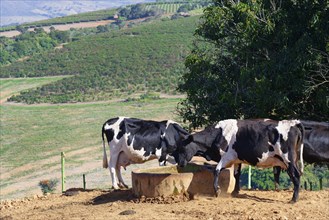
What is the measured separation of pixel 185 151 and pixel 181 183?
1.31 meters

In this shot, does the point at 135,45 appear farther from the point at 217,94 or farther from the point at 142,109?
the point at 217,94

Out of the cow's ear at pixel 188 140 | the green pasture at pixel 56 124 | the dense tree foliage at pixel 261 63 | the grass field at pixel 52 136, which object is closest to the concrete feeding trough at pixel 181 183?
the cow's ear at pixel 188 140

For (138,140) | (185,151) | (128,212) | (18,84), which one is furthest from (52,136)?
(128,212)

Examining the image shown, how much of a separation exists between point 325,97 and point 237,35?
12.3 ft

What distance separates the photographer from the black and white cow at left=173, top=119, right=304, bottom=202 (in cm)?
1619

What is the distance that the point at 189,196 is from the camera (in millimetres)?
16375

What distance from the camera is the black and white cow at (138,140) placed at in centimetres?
1980

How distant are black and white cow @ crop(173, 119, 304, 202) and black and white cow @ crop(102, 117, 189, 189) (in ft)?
9.36

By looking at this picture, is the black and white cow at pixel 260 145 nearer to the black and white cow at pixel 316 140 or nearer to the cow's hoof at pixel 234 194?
the cow's hoof at pixel 234 194

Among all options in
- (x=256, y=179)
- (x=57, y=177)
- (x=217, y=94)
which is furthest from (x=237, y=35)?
(x=57, y=177)

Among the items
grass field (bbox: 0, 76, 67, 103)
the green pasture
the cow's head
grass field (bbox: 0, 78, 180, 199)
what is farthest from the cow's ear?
grass field (bbox: 0, 76, 67, 103)

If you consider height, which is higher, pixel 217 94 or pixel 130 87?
pixel 217 94

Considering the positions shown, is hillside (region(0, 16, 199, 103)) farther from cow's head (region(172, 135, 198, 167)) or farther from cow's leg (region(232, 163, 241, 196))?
cow's leg (region(232, 163, 241, 196))

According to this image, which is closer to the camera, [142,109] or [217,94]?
[217,94]
